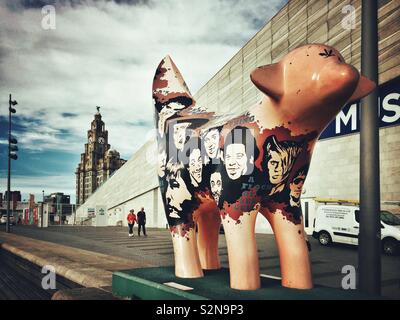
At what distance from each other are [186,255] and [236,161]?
1137 millimetres

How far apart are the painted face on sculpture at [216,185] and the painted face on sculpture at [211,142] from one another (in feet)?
0.53

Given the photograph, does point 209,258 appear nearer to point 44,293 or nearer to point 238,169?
point 238,169

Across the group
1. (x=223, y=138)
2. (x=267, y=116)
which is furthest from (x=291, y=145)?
(x=223, y=138)

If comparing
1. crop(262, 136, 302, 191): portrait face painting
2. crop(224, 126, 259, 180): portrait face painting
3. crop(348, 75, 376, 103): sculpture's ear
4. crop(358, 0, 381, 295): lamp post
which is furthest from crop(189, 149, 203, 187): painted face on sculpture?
crop(358, 0, 381, 295): lamp post

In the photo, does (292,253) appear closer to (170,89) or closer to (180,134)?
(180,134)

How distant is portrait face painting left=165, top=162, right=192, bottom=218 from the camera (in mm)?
3414

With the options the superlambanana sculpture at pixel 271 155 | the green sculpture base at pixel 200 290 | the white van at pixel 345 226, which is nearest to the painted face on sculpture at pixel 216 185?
the superlambanana sculpture at pixel 271 155

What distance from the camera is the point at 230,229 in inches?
112

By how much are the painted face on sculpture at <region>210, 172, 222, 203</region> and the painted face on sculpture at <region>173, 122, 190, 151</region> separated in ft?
1.84

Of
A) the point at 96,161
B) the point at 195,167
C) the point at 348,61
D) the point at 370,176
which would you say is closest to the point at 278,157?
the point at 195,167

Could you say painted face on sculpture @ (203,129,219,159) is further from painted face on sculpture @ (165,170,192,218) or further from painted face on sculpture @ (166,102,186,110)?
painted face on sculpture @ (166,102,186,110)

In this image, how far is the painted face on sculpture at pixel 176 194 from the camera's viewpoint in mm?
3418

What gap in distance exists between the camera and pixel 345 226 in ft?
41.8

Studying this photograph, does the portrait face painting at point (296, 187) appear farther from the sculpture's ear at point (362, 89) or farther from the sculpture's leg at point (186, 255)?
the sculpture's leg at point (186, 255)
